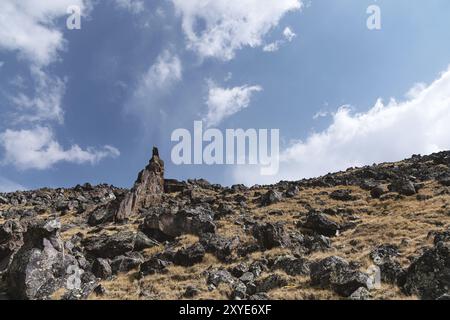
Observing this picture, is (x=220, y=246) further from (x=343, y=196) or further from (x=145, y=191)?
(x=145, y=191)

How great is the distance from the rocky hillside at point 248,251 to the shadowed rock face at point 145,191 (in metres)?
0.34

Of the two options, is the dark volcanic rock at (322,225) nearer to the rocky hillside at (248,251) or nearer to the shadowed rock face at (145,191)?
the rocky hillside at (248,251)

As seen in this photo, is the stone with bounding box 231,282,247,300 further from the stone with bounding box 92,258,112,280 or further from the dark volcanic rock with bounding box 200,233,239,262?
the stone with bounding box 92,258,112,280

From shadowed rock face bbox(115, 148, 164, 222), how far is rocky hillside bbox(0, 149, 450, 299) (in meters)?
0.34

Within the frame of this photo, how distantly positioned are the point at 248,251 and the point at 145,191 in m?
28.6

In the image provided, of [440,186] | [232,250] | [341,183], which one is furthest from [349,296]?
[341,183]

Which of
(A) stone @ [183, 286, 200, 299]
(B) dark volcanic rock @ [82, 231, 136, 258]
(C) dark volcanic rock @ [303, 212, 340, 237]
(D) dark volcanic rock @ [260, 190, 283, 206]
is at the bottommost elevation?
(A) stone @ [183, 286, 200, 299]

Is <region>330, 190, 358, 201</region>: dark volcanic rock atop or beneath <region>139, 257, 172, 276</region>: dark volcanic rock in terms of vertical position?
atop

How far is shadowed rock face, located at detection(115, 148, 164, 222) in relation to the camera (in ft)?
151

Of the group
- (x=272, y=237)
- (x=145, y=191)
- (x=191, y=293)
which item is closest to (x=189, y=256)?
(x=272, y=237)

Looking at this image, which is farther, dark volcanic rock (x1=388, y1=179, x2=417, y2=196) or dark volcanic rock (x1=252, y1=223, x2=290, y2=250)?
dark volcanic rock (x1=388, y1=179, x2=417, y2=196)

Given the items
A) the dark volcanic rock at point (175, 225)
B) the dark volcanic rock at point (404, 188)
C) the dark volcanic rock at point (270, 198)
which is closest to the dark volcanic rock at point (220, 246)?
the dark volcanic rock at point (175, 225)

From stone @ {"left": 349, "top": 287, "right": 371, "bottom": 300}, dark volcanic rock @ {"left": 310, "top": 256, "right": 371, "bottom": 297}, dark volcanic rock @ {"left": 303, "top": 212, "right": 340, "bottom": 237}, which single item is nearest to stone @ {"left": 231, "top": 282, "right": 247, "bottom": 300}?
dark volcanic rock @ {"left": 310, "top": 256, "right": 371, "bottom": 297}

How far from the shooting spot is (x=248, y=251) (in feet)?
91.0
